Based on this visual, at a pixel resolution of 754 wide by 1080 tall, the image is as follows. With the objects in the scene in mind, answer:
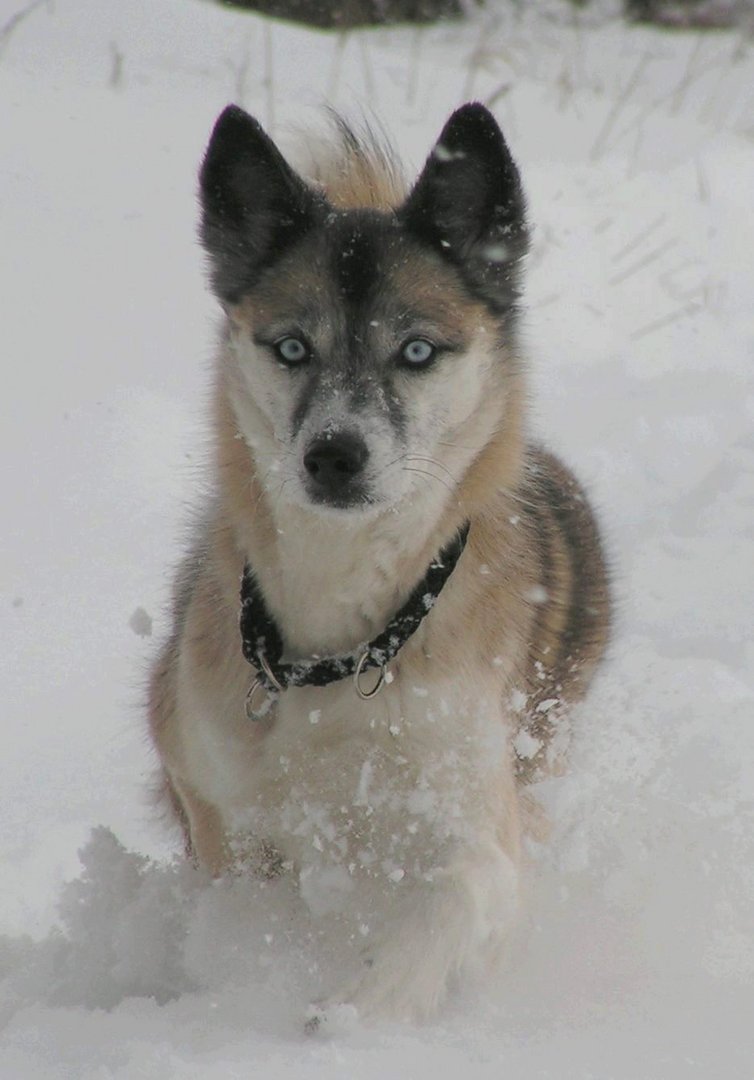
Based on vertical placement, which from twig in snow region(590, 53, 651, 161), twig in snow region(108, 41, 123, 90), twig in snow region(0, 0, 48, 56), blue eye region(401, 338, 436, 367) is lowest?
twig in snow region(590, 53, 651, 161)

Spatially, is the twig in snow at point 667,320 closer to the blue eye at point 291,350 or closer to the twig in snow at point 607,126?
the twig in snow at point 607,126

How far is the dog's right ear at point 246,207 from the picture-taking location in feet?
10.6

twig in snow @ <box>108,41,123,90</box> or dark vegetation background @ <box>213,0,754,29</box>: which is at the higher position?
twig in snow @ <box>108,41,123,90</box>

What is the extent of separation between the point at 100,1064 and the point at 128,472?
3.16 m

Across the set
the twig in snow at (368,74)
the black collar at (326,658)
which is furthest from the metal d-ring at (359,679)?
the twig in snow at (368,74)

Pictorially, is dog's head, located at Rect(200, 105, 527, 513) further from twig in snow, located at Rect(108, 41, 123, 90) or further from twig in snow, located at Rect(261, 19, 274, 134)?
twig in snow, located at Rect(108, 41, 123, 90)

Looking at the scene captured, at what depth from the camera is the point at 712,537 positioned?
18.2 feet

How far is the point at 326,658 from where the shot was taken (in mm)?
3104

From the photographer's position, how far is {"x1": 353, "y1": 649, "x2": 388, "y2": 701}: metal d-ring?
3.04m

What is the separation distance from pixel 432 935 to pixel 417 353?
1217 mm

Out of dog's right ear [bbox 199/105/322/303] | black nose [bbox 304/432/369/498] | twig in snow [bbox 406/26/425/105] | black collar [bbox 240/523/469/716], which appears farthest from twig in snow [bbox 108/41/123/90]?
black nose [bbox 304/432/369/498]

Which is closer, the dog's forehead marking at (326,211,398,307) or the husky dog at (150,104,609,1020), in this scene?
the husky dog at (150,104,609,1020)

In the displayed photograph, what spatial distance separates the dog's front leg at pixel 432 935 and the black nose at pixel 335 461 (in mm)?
813

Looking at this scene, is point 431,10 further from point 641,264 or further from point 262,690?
point 262,690
